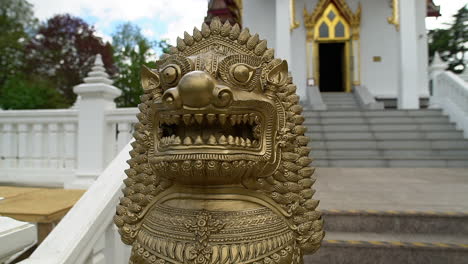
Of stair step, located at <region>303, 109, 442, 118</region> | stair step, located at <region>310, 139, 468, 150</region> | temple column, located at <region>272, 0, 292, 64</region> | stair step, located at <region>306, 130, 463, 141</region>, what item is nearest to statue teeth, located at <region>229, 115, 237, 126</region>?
stair step, located at <region>310, 139, 468, 150</region>

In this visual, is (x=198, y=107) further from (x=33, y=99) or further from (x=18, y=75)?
(x=18, y=75)

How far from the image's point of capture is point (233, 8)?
10125 millimetres

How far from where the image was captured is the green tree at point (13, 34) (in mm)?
15047

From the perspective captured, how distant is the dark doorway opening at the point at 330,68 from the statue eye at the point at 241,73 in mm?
11865

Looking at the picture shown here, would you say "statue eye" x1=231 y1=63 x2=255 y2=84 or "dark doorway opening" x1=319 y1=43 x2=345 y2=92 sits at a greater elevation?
"dark doorway opening" x1=319 y1=43 x2=345 y2=92

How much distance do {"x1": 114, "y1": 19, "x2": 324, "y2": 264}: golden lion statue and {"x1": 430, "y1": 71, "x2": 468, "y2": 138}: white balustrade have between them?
6107 millimetres

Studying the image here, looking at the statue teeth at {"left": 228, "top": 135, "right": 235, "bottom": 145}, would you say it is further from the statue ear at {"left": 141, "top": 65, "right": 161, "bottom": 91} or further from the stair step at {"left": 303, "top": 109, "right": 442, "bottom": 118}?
the stair step at {"left": 303, "top": 109, "right": 442, "bottom": 118}

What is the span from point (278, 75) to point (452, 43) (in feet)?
95.6

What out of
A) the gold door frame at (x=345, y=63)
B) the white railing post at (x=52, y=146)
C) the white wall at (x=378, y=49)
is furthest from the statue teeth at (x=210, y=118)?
the white wall at (x=378, y=49)

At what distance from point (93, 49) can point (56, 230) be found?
74.4ft

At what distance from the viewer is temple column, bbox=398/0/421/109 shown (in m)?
6.82

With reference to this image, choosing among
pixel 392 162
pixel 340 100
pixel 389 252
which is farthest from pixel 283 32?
pixel 389 252

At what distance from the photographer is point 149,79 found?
47.6 inches

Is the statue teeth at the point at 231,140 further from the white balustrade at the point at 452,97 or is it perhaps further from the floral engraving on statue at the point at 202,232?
the white balustrade at the point at 452,97
